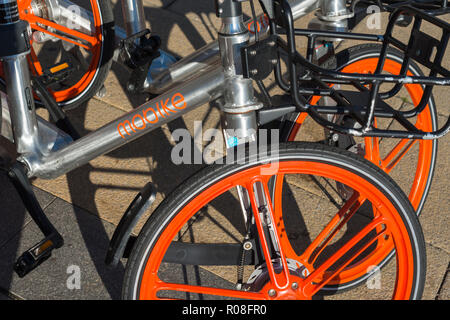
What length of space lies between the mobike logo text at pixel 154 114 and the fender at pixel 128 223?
0.94 feet

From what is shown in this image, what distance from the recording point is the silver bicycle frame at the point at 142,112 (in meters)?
1.76

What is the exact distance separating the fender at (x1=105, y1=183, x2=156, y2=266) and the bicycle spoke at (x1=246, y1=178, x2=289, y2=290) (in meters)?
0.33

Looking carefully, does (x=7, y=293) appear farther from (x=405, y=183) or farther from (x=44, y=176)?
(x=405, y=183)

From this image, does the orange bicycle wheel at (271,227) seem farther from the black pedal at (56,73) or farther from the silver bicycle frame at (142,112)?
the black pedal at (56,73)

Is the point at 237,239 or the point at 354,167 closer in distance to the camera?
the point at 354,167

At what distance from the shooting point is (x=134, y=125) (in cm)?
205

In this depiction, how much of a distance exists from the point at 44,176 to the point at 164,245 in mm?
712

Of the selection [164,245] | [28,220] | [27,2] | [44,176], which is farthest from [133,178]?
[164,245]

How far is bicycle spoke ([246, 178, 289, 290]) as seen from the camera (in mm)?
1797

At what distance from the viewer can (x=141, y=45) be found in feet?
8.44

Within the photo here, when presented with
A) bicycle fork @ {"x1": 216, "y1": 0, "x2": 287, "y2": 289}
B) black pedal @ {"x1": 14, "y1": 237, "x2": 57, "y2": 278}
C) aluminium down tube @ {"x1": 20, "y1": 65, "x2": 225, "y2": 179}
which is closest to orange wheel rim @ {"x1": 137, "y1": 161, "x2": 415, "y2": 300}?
bicycle fork @ {"x1": 216, "y1": 0, "x2": 287, "y2": 289}

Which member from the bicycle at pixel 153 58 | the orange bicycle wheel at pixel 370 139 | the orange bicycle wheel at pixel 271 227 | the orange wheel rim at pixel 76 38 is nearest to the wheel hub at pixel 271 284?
the orange bicycle wheel at pixel 271 227

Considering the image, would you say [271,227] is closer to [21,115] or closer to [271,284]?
[271,284]

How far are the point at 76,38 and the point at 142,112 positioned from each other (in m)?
1.13
